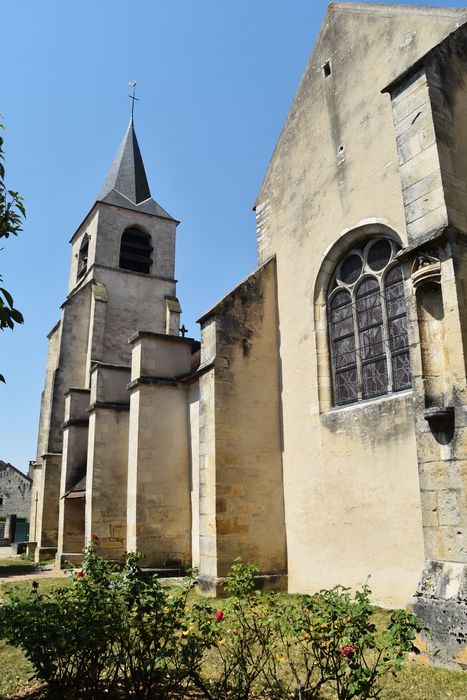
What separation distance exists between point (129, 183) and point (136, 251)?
3.82 metres

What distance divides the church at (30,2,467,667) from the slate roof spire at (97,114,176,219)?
41.0 feet

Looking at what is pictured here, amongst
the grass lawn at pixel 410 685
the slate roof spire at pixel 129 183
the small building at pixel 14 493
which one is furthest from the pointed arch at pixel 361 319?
the small building at pixel 14 493

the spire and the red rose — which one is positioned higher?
the spire

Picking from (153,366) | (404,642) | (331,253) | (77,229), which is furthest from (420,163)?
(77,229)

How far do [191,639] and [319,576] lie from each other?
5160 mm

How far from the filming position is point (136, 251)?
23.2 meters

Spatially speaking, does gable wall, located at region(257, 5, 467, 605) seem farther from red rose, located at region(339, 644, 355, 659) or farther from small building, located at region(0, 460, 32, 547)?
small building, located at region(0, 460, 32, 547)

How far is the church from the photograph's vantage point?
5297mm

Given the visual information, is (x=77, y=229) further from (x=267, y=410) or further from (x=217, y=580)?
(x=217, y=580)

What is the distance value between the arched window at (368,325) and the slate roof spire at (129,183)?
54.1 feet

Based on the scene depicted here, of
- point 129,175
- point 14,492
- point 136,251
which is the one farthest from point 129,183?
point 14,492

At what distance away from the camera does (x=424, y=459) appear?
5188mm

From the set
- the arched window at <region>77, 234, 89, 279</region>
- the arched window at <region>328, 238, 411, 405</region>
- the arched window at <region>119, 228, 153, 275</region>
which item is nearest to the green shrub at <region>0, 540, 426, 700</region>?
the arched window at <region>328, 238, 411, 405</region>

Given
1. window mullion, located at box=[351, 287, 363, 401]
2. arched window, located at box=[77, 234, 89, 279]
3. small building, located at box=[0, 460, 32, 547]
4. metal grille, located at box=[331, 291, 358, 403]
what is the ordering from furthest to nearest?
small building, located at box=[0, 460, 32, 547]
arched window, located at box=[77, 234, 89, 279]
metal grille, located at box=[331, 291, 358, 403]
window mullion, located at box=[351, 287, 363, 401]
